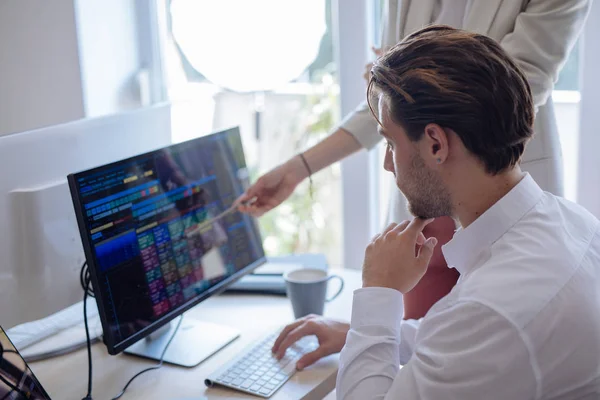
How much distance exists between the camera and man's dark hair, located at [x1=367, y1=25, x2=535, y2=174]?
109 cm

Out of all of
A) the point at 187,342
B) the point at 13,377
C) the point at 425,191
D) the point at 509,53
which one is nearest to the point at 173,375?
the point at 187,342

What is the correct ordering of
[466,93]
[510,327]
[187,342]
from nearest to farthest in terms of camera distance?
[510,327], [466,93], [187,342]

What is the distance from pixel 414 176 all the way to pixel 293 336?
0.45 meters

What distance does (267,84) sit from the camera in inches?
87.5

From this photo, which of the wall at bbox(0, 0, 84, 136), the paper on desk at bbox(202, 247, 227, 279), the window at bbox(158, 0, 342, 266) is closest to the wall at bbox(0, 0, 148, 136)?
the wall at bbox(0, 0, 84, 136)

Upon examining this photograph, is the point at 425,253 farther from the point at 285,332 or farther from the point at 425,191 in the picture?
the point at 285,332

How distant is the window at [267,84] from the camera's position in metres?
2.20

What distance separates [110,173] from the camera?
132 cm

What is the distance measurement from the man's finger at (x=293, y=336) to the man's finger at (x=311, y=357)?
0.15ft

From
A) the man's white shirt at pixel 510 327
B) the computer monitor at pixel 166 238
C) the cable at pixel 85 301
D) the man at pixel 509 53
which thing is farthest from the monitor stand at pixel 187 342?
the man's white shirt at pixel 510 327

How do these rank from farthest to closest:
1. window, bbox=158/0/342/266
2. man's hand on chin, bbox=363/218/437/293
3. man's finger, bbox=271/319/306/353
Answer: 1. window, bbox=158/0/342/266
2. man's finger, bbox=271/319/306/353
3. man's hand on chin, bbox=363/218/437/293

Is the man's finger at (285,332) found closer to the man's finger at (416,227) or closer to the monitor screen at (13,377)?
the man's finger at (416,227)

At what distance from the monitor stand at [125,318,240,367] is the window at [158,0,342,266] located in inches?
19.4

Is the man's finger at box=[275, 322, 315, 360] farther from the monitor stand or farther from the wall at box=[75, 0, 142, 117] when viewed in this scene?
the wall at box=[75, 0, 142, 117]
